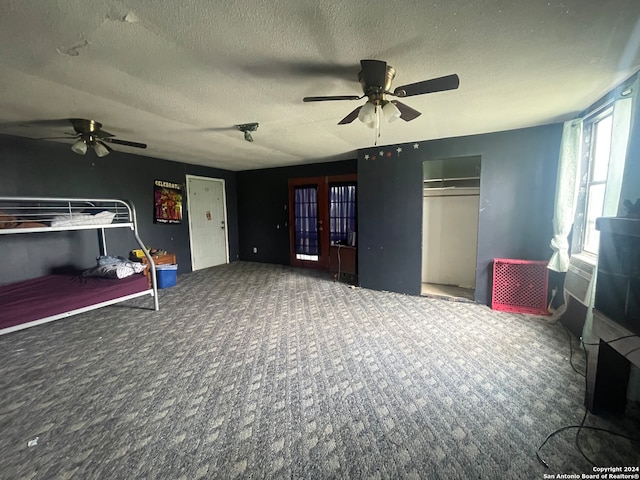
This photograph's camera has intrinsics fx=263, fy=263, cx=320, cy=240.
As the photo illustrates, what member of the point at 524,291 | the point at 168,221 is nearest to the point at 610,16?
the point at 524,291

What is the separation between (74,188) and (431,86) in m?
4.97

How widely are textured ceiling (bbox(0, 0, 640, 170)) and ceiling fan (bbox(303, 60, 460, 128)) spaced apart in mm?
71

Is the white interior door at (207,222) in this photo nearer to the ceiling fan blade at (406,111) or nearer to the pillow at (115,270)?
the pillow at (115,270)

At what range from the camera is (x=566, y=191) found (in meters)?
2.83

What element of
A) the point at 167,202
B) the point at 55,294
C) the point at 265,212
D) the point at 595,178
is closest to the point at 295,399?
the point at 55,294

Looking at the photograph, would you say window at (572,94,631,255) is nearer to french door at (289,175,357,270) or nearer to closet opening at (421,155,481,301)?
closet opening at (421,155,481,301)

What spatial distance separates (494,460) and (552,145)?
3.39 metres

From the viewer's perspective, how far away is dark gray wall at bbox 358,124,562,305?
3223 mm

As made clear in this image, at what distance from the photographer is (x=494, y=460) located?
1.40 m

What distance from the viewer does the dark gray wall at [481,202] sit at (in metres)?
3.22

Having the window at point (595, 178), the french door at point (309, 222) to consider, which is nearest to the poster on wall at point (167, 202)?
the french door at point (309, 222)

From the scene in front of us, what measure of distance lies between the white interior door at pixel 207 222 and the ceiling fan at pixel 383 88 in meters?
4.68

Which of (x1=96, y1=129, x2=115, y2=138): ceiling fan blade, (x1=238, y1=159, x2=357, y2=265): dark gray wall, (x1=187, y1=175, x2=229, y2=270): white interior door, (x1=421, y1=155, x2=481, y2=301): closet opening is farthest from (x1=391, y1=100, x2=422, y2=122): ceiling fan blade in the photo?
(x1=187, y1=175, x2=229, y2=270): white interior door

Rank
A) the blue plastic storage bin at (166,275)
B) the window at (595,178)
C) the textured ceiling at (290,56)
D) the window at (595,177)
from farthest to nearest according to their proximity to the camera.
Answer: the blue plastic storage bin at (166,275) → the window at (595,178) → the window at (595,177) → the textured ceiling at (290,56)
